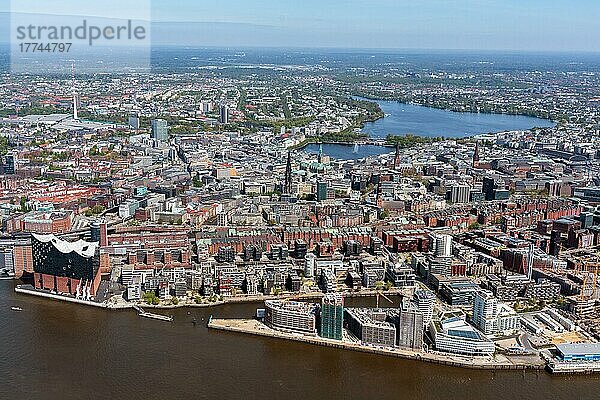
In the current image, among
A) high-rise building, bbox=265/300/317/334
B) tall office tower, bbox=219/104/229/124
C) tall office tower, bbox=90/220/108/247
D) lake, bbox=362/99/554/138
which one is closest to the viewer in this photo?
high-rise building, bbox=265/300/317/334

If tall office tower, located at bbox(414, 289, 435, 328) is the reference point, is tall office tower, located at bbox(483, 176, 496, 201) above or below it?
above

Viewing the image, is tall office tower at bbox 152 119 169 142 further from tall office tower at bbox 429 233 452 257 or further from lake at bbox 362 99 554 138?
tall office tower at bbox 429 233 452 257

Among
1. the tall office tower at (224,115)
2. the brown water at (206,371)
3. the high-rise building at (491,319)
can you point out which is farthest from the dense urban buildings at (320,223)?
the brown water at (206,371)

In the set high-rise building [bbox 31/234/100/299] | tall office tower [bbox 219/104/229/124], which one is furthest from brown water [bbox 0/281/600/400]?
tall office tower [bbox 219/104/229/124]

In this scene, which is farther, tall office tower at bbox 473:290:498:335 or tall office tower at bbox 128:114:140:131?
tall office tower at bbox 128:114:140:131

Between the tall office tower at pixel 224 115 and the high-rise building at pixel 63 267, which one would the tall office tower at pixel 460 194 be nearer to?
the high-rise building at pixel 63 267

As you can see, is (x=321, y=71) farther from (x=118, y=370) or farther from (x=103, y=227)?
(x=118, y=370)
